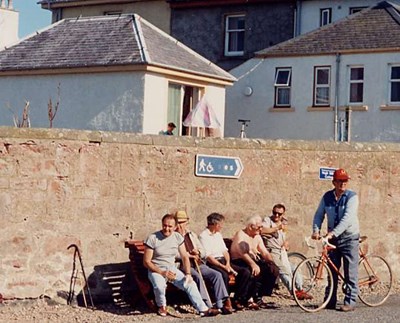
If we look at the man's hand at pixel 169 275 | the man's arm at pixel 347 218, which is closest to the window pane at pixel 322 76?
the man's arm at pixel 347 218

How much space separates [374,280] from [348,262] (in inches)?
54.2

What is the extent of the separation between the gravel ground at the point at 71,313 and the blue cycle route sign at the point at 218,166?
2258 millimetres

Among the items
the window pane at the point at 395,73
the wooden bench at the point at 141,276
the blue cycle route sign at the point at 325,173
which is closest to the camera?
the wooden bench at the point at 141,276

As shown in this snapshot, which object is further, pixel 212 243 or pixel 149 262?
pixel 212 243

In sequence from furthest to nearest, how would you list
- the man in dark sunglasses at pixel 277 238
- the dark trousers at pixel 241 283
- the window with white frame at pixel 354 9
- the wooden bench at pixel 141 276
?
the window with white frame at pixel 354 9 → the man in dark sunglasses at pixel 277 238 → the dark trousers at pixel 241 283 → the wooden bench at pixel 141 276

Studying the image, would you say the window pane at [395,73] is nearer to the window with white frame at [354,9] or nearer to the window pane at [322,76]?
the window pane at [322,76]

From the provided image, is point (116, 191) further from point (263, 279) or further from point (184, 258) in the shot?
point (263, 279)

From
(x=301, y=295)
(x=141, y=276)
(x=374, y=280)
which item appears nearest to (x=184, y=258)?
(x=141, y=276)

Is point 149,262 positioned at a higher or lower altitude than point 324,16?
lower

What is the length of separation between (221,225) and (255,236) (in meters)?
0.50

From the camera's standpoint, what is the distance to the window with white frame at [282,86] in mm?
33938

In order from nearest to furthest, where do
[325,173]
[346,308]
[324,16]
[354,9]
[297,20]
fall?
[346,308] → [325,173] → [354,9] → [324,16] → [297,20]

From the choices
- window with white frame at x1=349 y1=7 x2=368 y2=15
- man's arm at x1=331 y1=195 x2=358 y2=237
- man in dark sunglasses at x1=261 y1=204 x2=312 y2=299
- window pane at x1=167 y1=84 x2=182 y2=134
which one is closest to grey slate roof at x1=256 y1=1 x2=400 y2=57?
window with white frame at x1=349 y1=7 x2=368 y2=15

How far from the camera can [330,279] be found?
13.9 meters
